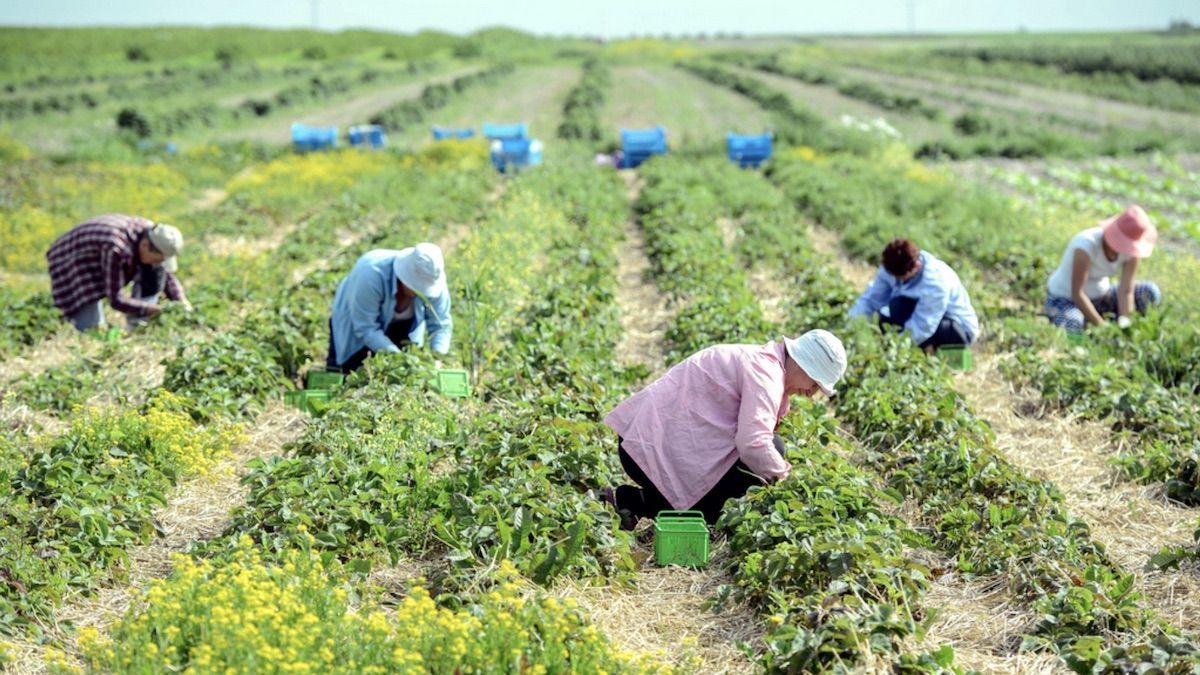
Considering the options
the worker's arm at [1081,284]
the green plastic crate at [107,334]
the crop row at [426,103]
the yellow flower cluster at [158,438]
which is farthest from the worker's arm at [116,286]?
the crop row at [426,103]

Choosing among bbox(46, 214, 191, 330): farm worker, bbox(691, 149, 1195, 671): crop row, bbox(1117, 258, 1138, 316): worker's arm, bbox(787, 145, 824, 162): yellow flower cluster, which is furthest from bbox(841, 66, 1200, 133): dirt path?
bbox(46, 214, 191, 330): farm worker

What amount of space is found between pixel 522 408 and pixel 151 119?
76.4 ft

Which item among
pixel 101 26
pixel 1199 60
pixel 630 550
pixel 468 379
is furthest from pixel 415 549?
pixel 101 26

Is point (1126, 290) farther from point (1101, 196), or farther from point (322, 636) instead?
point (1101, 196)

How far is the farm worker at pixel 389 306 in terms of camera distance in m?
7.04

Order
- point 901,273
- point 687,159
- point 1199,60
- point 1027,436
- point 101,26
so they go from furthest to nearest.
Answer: point 101,26 < point 1199,60 < point 687,159 < point 901,273 < point 1027,436

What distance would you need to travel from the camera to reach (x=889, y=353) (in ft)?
24.8

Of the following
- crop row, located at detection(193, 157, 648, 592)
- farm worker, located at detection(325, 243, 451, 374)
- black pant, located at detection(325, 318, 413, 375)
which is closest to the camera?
crop row, located at detection(193, 157, 648, 592)

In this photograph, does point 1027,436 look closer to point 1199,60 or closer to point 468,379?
point 468,379

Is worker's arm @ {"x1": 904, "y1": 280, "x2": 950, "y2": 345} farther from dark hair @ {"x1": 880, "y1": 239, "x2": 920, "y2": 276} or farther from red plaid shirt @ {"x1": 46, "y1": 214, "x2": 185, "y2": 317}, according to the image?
red plaid shirt @ {"x1": 46, "y1": 214, "x2": 185, "y2": 317}

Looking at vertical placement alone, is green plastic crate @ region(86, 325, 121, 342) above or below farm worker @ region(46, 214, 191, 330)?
below

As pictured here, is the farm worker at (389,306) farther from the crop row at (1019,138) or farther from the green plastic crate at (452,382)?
the crop row at (1019,138)

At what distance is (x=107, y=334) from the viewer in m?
8.56

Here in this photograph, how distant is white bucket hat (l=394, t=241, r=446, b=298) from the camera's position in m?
6.93
